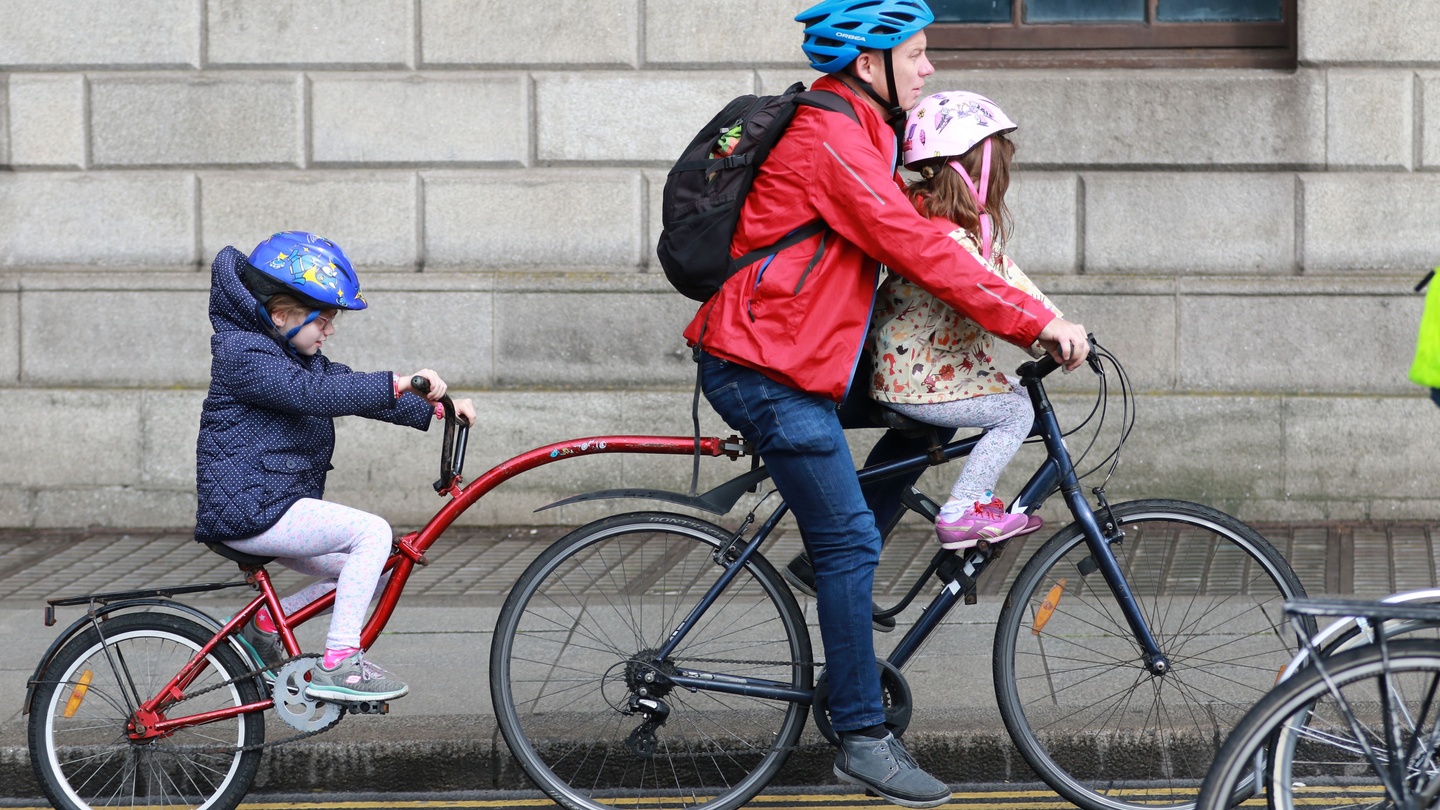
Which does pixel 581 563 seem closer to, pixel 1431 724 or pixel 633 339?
pixel 1431 724

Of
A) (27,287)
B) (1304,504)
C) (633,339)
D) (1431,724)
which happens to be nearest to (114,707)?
(1431,724)

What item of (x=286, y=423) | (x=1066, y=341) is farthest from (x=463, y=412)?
(x=1066, y=341)

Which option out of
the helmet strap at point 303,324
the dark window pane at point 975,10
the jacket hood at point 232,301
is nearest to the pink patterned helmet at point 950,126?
the helmet strap at point 303,324

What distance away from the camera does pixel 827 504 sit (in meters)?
3.71

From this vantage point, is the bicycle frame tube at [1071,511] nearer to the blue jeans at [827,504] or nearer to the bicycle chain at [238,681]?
the blue jeans at [827,504]

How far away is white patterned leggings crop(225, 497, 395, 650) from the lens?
12.8 feet

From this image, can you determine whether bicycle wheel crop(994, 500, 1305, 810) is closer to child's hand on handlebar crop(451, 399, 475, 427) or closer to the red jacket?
the red jacket

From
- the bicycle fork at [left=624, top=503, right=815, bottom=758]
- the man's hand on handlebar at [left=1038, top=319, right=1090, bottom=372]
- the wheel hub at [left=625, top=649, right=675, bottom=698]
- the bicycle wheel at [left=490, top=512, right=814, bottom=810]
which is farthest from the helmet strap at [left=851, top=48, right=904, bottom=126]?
the wheel hub at [left=625, top=649, right=675, bottom=698]

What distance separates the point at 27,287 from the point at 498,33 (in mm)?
2769

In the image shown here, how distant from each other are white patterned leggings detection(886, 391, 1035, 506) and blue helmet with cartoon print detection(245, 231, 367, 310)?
4.62 feet

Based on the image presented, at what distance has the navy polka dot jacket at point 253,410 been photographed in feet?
12.5

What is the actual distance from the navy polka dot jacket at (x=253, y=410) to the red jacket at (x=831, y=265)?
93 centimetres

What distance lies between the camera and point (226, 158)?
8.05 m

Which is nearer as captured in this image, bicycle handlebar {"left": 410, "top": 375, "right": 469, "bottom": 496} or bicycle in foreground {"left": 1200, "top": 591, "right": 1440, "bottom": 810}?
bicycle in foreground {"left": 1200, "top": 591, "right": 1440, "bottom": 810}
